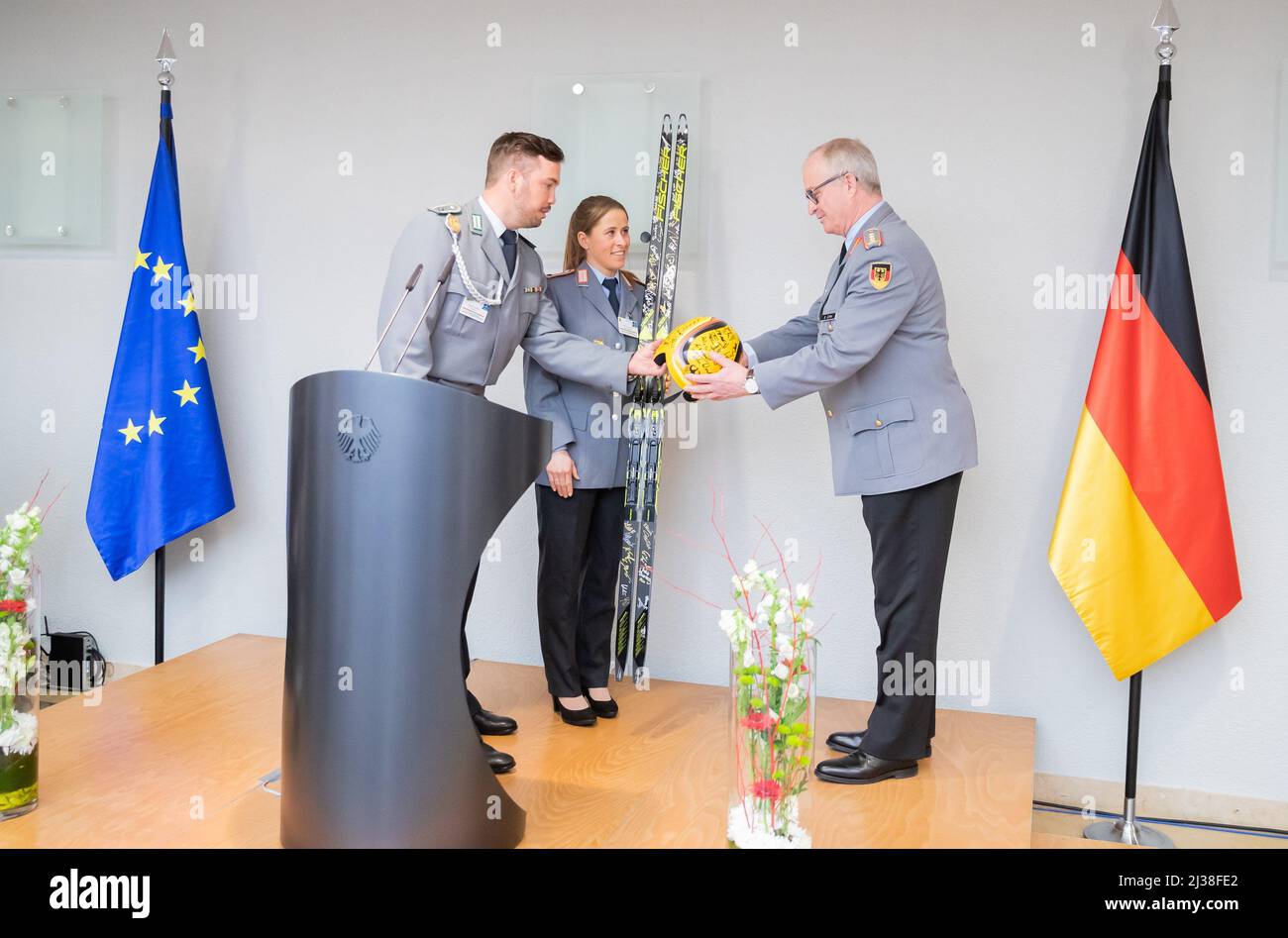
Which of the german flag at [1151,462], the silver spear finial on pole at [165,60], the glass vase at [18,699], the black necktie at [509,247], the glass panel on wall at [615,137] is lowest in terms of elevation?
the glass vase at [18,699]

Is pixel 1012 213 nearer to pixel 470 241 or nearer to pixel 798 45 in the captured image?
pixel 798 45

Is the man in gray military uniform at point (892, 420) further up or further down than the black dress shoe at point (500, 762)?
further up

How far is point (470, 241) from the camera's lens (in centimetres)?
275

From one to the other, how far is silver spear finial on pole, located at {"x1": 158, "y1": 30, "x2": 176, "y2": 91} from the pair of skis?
5.63ft

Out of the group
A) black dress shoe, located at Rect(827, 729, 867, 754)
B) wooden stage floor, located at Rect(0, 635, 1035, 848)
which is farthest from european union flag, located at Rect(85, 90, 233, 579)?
black dress shoe, located at Rect(827, 729, 867, 754)

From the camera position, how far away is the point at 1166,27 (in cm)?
299

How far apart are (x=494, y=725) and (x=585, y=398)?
923mm

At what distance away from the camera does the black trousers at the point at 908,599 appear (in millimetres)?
2746

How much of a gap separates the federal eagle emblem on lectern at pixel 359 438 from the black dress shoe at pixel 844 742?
1.59 m

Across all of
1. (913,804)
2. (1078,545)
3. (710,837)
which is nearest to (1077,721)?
(1078,545)

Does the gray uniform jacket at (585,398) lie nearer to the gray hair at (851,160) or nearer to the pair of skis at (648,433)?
the pair of skis at (648,433)

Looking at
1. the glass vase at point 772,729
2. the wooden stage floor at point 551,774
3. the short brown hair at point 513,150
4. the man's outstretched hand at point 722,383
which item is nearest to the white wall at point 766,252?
the wooden stage floor at point 551,774

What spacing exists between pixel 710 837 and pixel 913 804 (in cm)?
53

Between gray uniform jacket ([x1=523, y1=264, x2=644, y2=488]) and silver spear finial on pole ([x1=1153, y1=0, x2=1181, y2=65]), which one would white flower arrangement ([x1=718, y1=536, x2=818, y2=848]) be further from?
silver spear finial on pole ([x1=1153, y1=0, x2=1181, y2=65])
